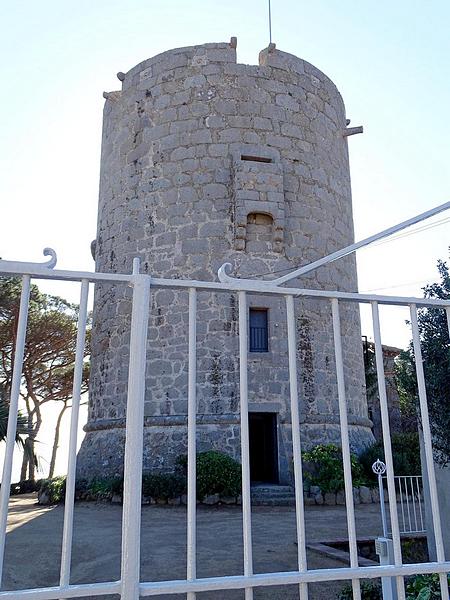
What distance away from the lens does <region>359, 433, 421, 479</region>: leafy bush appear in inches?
418

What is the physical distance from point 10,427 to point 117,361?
10.4 metres

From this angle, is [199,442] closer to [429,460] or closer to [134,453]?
[429,460]

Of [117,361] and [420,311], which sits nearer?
[420,311]

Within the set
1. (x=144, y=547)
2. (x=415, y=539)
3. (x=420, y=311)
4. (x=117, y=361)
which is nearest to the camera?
(x=420, y=311)

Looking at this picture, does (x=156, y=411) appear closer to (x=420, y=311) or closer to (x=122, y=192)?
(x=122, y=192)

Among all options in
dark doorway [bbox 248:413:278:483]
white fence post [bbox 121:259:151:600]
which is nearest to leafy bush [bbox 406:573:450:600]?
white fence post [bbox 121:259:151:600]

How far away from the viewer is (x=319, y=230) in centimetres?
1269

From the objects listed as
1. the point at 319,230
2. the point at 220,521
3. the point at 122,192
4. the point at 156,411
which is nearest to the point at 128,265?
the point at 122,192

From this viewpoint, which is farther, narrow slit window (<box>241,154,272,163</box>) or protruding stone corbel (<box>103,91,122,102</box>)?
protruding stone corbel (<box>103,91,122,102</box>)

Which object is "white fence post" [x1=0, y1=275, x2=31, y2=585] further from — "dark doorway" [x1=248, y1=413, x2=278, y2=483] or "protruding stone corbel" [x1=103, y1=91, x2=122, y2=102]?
"protruding stone corbel" [x1=103, y1=91, x2=122, y2=102]

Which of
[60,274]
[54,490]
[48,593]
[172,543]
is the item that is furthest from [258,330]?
[48,593]

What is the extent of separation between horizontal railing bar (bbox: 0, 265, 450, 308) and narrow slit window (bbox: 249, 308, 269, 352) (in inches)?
362

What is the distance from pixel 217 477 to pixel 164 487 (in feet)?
3.21

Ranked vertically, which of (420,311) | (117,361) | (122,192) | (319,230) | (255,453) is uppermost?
(122,192)
